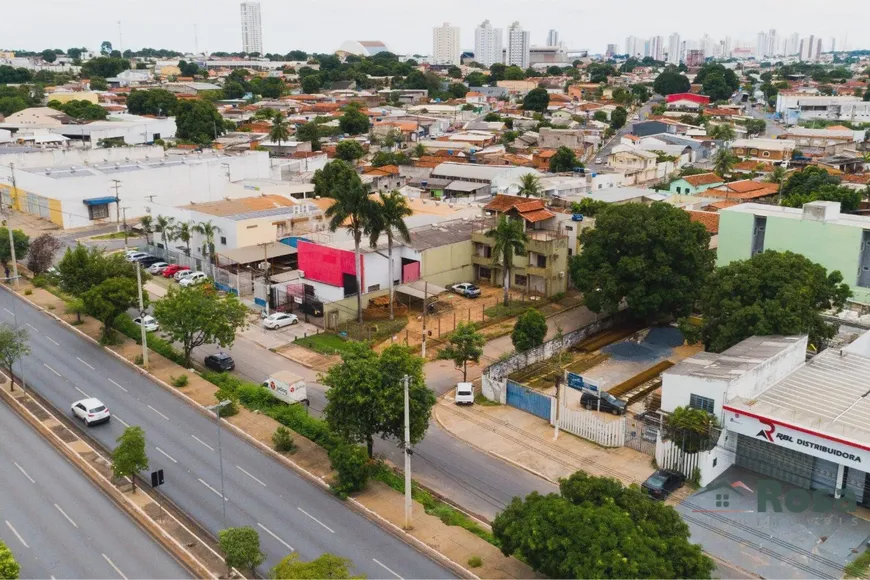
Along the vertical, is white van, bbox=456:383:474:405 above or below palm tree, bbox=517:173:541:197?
below

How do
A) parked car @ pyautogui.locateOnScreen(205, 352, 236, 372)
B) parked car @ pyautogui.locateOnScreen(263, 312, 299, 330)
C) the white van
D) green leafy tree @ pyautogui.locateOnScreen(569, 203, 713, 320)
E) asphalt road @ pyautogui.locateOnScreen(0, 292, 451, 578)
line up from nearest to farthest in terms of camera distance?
asphalt road @ pyautogui.locateOnScreen(0, 292, 451, 578), the white van, parked car @ pyautogui.locateOnScreen(205, 352, 236, 372), green leafy tree @ pyautogui.locateOnScreen(569, 203, 713, 320), parked car @ pyautogui.locateOnScreen(263, 312, 299, 330)

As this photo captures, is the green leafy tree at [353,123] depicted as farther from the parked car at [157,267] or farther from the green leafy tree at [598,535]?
the green leafy tree at [598,535]

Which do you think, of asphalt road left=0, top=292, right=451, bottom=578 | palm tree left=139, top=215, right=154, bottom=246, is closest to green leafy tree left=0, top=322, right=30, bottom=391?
asphalt road left=0, top=292, right=451, bottom=578

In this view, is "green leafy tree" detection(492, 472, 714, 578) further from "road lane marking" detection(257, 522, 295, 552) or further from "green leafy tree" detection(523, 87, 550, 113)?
"green leafy tree" detection(523, 87, 550, 113)

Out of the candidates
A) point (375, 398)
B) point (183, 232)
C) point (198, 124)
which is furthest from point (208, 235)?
point (198, 124)

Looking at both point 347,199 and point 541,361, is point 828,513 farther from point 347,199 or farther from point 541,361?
point 347,199

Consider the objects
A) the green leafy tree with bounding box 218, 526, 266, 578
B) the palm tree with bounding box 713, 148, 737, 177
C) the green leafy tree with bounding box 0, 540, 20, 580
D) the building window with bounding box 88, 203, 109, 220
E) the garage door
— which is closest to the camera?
the green leafy tree with bounding box 0, 540, 20, 580

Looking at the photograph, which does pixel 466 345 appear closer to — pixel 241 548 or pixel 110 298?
pixel 241 548
